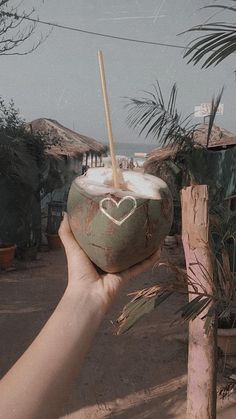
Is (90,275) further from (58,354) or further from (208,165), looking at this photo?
(208,165)

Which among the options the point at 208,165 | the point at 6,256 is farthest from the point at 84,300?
the point at 6,256

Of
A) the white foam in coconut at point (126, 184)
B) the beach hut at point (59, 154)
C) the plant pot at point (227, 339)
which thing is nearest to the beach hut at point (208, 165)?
the plant pot at point (227, 339)

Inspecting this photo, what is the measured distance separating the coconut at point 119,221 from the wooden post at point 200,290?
660 millimetres

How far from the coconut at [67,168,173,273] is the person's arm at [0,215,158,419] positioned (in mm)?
80


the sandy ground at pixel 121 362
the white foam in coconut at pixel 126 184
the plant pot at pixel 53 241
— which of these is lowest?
the plant pot at pixel 53 241

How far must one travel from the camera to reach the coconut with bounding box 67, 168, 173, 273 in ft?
3.84

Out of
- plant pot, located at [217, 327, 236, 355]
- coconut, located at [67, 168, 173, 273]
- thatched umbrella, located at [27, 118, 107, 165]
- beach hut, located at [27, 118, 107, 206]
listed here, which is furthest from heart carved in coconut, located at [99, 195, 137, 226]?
→ thatched umbrella, located at [27, 118, 107, 165]

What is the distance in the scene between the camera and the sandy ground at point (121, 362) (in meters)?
2.76

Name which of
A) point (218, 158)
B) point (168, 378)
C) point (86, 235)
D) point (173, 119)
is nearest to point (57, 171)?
point (218, 158)

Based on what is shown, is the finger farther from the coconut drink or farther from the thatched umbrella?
the thatched umbrella

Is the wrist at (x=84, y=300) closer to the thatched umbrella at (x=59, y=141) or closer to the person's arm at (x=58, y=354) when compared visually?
the person's arm at (x=58, y=354)

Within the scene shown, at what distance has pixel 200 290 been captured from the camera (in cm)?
199

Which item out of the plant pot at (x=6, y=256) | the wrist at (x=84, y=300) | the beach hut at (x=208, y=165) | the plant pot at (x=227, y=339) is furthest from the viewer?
the plant pot at (x=6, y=256)

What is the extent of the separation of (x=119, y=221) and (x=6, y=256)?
5.51m
